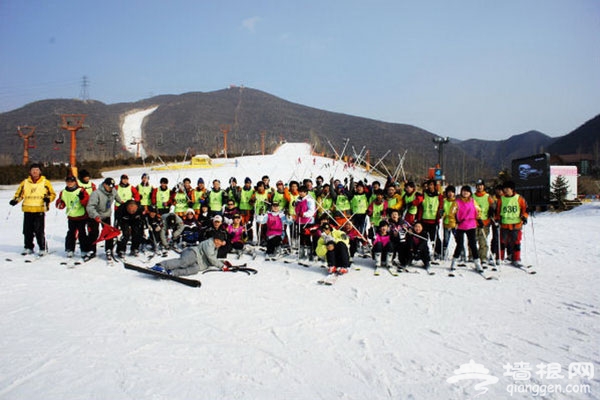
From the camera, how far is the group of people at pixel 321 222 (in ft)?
24.2

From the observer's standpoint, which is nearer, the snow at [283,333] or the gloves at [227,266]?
the snow at [283,333]

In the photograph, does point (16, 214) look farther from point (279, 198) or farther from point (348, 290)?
point (348, 290)

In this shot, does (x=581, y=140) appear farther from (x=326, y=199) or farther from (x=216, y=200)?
(x=216, y=200)

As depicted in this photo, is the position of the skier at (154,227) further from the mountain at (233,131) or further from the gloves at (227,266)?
the mountain at (233,131)

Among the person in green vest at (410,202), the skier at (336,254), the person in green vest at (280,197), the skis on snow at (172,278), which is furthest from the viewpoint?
the person in green vest at (280,197)

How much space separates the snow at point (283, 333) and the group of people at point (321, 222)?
68cm

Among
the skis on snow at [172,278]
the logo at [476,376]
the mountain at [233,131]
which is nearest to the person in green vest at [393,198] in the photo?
the skis on snow at [172,278]

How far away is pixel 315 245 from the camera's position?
8031 millimetres

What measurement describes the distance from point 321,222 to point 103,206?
4428mm

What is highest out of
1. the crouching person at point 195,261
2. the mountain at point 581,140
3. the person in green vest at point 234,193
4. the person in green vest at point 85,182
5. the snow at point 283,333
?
the mountain at point 581,140

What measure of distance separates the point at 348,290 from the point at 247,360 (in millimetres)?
2667

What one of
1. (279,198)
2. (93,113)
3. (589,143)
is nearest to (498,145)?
(589,143)

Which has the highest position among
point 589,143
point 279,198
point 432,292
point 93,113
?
point 93,113

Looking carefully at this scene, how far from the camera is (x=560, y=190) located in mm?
23953
